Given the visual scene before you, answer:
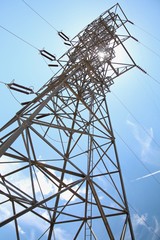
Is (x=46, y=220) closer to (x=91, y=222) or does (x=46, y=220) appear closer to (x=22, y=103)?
(x=91, y=222)

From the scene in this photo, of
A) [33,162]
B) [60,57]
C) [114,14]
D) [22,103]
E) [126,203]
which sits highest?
[114,14]

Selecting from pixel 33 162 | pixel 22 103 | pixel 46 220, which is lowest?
pixel 46 220

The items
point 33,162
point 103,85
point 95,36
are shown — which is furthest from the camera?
point 95,36

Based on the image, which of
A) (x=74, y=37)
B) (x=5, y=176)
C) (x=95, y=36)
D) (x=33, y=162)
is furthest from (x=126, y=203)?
(x=74, y=37)

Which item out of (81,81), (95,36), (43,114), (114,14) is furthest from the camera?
(114,14)

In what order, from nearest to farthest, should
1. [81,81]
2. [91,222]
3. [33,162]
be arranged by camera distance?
[33,162], [91,222], [81,81]

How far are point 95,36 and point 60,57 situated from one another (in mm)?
2728

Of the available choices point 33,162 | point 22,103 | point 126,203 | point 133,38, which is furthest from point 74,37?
point 126,203

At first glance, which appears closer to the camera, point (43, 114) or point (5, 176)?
point (5, 176)

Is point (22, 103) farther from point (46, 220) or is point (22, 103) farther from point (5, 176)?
point (46, 220)

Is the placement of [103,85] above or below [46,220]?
above

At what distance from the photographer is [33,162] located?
20.1ft

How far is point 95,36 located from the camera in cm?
1217

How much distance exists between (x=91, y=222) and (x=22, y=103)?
5.96 meters
